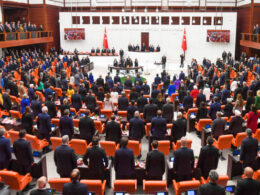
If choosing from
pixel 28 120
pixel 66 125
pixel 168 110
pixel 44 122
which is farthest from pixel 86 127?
pixel 168 110

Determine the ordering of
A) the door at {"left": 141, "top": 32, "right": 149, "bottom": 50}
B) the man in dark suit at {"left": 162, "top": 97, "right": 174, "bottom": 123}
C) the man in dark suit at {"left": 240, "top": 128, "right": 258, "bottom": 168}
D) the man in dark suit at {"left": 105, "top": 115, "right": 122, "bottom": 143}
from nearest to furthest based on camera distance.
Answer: the man in dark suit at {"left": 240, "top": 128, "right": 258, "bottom": 168}, the man in dark suit at {"left": 105, "top": 115, "right": 122, "bottom": 143}, the man in dark suit at {"left": 162, "top": 97, "right": 174, "bottom": 123}, the door at {"left": 141, "top": 32, "right": 149, "bottom": 50}

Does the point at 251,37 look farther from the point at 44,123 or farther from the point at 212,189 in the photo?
the point at 212,189

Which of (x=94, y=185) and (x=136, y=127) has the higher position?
(x=136, y=127)

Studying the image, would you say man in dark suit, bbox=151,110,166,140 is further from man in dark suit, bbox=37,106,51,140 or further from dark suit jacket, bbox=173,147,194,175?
man in dark suit, bbox=37,106,51,140

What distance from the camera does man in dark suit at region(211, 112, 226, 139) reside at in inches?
329

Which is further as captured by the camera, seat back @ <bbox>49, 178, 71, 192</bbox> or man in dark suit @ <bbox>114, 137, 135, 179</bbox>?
man in dark suit @ <bbox>114, 137, 135, 179</bbox>

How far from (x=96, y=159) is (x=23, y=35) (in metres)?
20.3

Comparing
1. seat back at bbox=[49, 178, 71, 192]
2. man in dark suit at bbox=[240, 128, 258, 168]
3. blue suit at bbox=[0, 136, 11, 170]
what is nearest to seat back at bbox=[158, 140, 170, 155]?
man in dark suit at bbox=[240, 128, 258, 168]

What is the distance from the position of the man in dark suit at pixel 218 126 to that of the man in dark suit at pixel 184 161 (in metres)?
2.63

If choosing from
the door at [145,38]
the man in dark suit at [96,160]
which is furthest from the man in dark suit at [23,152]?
the door at [145,38]

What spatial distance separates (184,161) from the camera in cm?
605

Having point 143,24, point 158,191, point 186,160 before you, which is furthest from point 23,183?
point 143,24

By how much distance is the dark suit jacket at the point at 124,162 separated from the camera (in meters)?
6.00

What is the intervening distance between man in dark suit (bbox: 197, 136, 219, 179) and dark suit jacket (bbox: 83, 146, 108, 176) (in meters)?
2.16
